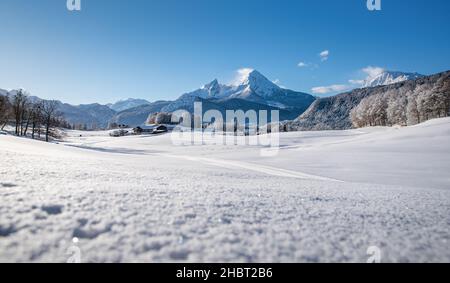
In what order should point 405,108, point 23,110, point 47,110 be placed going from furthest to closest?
point 405,108
point 47,110
point 23,110

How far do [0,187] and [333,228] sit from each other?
6254 millimetres

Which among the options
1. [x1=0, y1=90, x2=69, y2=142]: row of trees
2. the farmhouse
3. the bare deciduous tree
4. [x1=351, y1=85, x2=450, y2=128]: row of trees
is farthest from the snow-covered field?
the farmhouse

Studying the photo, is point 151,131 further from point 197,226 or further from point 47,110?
point 197,226

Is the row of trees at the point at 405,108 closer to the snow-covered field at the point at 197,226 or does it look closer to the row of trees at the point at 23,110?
the snow-covered field at the point at 197,226

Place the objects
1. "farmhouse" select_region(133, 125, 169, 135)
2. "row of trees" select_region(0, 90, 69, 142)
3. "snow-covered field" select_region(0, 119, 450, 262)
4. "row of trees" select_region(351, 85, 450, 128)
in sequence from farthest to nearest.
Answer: "farmhouse" select_region(133, 125, 169, 135)
"row of trees" select_region(351, 85, 450, 128)
"row of trees" select_region(0, 90, 69, 142)
"snow-covered field" select_region(0, 119, 450, 262)

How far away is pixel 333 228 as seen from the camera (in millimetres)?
3844

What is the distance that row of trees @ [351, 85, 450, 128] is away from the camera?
66.2 meters

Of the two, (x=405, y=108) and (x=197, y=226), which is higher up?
(x=405, y=108)

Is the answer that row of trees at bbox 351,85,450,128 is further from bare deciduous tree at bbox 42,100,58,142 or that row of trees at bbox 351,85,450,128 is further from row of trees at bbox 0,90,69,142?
row of trees at bbox 0,90,69,142

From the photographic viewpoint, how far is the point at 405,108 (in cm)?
7719

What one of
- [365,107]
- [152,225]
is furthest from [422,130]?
[365,107]

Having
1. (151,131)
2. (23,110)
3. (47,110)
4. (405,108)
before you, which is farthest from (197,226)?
(151,131)

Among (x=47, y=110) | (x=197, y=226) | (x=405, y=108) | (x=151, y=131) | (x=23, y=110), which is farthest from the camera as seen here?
(x=151, y=131)

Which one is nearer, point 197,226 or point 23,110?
point 197,226
